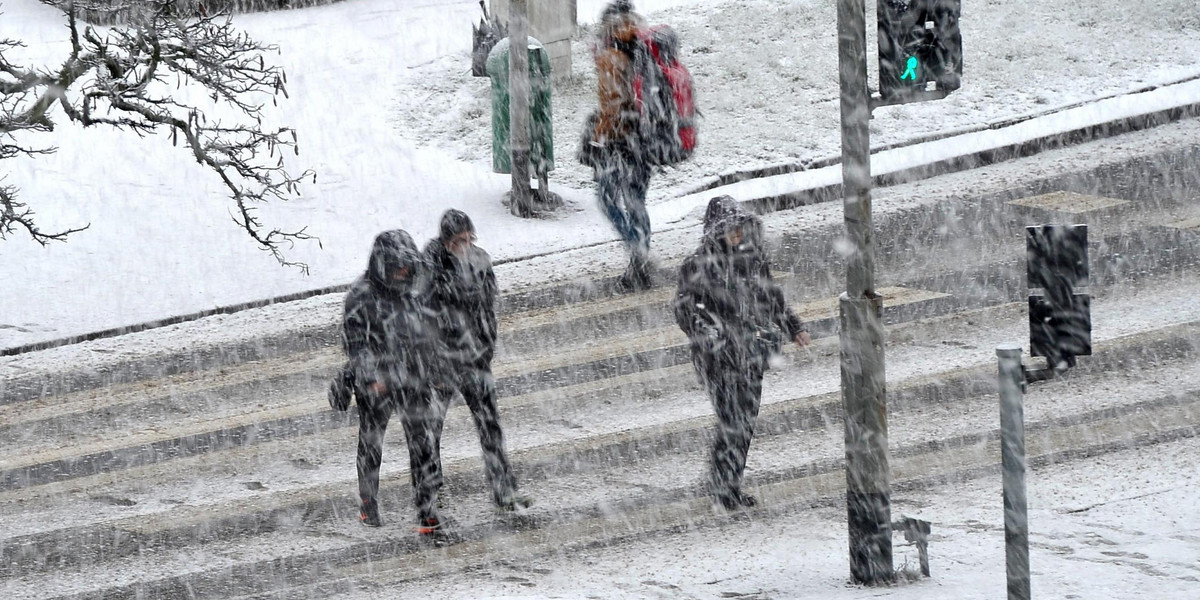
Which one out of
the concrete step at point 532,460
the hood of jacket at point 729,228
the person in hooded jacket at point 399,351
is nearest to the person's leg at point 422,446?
the person in hooded jacket at point 399,351

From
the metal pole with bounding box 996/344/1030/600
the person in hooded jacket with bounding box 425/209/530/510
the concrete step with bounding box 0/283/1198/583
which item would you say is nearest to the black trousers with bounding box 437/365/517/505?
the person in hooded jacket with bounding box 425/209/530/510

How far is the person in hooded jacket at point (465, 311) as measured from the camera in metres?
7.55

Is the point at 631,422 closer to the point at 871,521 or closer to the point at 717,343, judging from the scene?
the point at 717,343

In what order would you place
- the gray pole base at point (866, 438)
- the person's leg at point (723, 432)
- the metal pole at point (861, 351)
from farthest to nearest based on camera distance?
the person's leg at point (723, 432) → the gray pole base at point (866, 438) → the metal pole at point (861, 351)

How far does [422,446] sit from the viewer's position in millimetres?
7594

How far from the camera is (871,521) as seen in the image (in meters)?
6.59

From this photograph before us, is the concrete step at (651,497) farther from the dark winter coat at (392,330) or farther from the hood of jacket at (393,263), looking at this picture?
the hood of jacket at (393,263)

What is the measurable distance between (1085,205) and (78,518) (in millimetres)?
8243

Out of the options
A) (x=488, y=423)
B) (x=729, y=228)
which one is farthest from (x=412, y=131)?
→ (x=729, y=228)

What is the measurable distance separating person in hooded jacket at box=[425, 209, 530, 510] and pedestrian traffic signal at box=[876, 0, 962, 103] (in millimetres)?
2331

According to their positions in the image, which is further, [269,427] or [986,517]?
[269,427]

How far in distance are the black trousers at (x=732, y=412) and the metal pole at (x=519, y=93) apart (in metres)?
5.48

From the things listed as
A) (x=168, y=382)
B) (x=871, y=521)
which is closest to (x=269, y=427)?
(x=168, y=382)

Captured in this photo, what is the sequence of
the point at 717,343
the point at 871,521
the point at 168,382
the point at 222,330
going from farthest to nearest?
the point at 222,330
the point at 168,382
the point at 717,343
the point at 871,521
